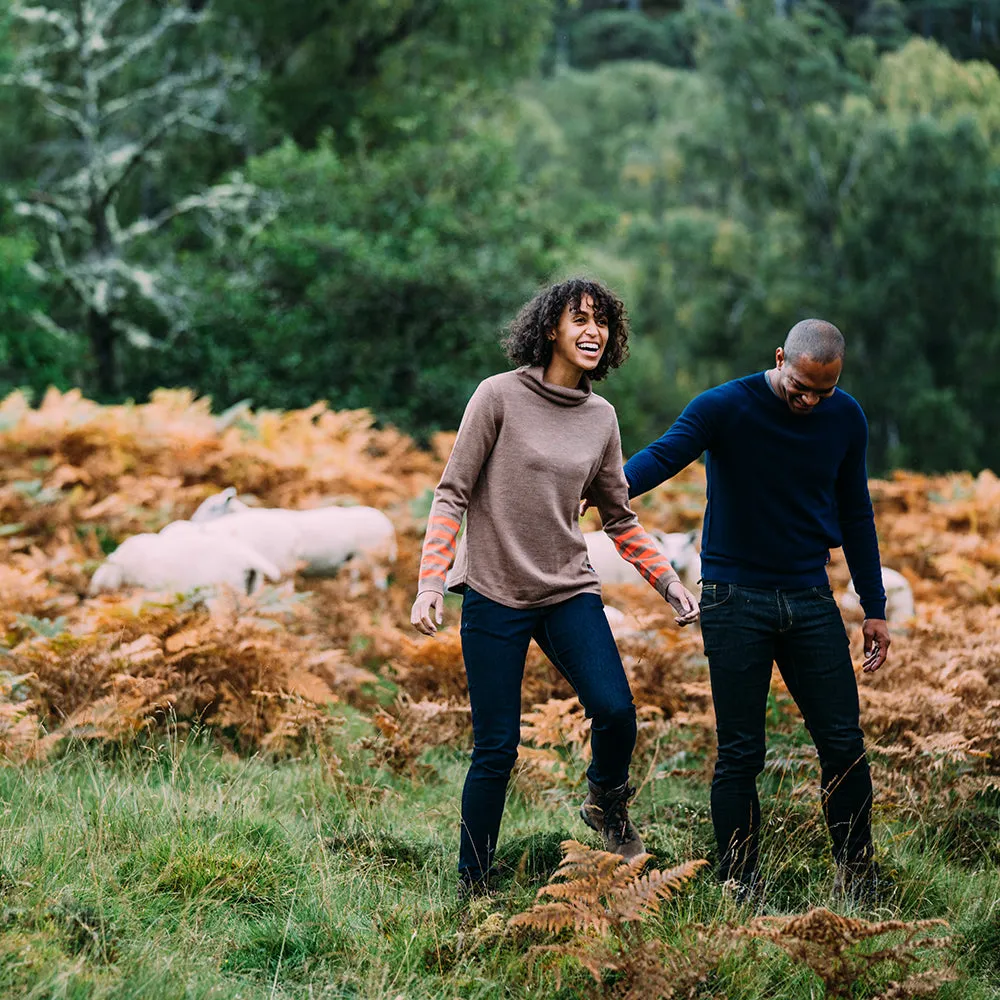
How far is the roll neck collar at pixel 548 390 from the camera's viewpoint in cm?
404

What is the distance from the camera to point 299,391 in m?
17.1

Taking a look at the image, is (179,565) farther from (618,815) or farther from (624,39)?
(624,39)

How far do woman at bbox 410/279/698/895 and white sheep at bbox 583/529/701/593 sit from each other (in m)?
4.34

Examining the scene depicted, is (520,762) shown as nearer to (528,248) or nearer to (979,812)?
(979,812)

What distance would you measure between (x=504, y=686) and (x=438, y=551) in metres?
0.49

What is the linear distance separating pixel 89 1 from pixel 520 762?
17155mm

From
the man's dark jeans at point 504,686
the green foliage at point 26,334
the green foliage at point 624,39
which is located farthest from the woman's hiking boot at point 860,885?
the green foliage at point 624,39

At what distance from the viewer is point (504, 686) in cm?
388

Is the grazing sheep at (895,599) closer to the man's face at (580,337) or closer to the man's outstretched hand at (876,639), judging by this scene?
the man's outstretched hand at (876,639)

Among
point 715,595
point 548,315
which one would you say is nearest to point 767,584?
point 715,595

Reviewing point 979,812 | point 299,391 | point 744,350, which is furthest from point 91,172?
point 979,812

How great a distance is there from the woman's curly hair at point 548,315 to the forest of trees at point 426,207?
36.7 ft

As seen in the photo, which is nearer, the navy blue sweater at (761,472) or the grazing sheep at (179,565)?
the navy blue sweater at (761,472)

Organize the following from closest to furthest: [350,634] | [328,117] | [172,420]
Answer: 1. [350,634]
2. [172,420]
3. [328,117]
